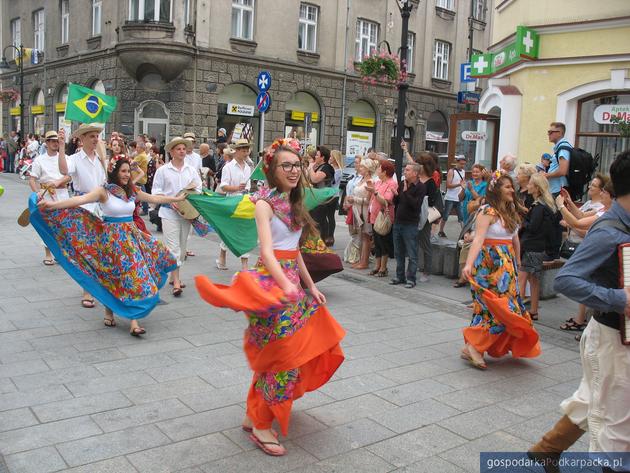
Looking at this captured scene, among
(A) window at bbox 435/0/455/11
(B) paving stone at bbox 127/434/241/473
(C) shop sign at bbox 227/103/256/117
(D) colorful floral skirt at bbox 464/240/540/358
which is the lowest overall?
(B) paving stone at bbox 127/434/241/473

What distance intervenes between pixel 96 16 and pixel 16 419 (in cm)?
2671

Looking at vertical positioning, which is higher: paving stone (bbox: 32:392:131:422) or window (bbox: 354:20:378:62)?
window (bbox: 354:20:378:62)

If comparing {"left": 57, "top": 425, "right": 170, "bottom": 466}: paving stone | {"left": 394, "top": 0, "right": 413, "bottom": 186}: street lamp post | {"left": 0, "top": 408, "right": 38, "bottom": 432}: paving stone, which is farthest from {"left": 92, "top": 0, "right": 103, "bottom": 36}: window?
{"left": 57, "top": 425, "right": 170, "bottom": 466}: paving stone

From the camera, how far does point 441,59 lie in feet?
115

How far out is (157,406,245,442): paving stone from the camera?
4.34 meters

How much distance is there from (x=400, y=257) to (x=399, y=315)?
1935mm

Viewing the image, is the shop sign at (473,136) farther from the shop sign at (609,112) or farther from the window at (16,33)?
the window at (16,33)

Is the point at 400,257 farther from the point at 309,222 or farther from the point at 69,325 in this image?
the point at 309,222

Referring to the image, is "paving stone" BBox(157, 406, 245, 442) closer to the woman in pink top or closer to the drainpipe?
the woman in pink top

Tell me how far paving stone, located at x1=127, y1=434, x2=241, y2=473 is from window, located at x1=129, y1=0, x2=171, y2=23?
23.0 metres

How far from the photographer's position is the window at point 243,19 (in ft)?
87.1

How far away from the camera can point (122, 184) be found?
21.9 feet

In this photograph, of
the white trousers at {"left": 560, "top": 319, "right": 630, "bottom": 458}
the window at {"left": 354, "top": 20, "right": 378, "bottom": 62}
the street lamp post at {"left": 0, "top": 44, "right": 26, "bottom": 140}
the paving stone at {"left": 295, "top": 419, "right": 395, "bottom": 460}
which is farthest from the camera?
the street lamp post at {"left": 0, "top": 44, "right": 26, "bottom": 140}

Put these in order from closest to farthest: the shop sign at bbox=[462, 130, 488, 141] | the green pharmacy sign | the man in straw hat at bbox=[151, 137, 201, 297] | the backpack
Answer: the man in straw hat at bbox=[151, 137, 201, 297]
the backpack
the green pharmacy sign
the shop sign at bbox=[462, 130, 488, 141]
